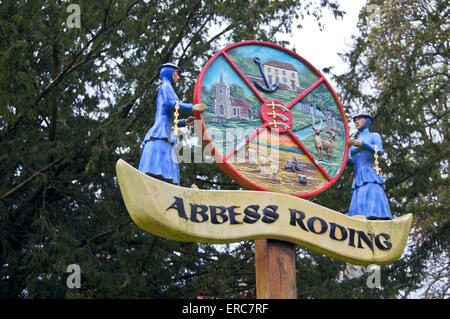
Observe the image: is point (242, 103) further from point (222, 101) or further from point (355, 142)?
point (355, 142)

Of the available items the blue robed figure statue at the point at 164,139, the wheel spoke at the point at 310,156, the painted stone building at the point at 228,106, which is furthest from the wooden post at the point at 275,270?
the painted stone building at the point at 228,106

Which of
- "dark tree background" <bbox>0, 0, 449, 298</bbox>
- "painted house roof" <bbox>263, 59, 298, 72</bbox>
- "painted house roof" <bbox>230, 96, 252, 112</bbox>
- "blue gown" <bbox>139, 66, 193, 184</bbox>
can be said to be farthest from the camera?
"dark tree background" <bbox>0, 0, 449, 298</bbox>

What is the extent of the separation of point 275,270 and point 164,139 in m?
1.50

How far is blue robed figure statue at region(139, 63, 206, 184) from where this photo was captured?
5.16 metres

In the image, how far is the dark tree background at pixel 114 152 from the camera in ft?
25.3

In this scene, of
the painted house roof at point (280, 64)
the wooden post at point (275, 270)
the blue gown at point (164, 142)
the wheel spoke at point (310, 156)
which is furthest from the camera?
the painted house roof at point (280, 64)

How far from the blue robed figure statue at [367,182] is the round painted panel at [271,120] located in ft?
0.53

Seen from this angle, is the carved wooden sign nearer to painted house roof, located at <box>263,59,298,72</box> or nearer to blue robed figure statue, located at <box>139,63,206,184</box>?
blue robed figure statue, located at <box>139,63,206,184</box>

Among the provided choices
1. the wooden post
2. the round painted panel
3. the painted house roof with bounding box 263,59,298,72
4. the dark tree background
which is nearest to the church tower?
the round painted panel

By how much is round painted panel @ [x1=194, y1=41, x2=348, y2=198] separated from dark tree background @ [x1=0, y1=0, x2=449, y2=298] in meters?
2.47

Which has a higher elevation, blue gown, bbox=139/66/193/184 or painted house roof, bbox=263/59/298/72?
painted house roof, bbox=263/59/298/72

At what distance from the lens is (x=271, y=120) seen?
19.2ft

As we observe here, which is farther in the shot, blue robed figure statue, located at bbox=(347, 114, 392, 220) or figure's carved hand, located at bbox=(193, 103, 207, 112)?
blue robed figure statue, located at bbox=(347, 114, 392, 220)

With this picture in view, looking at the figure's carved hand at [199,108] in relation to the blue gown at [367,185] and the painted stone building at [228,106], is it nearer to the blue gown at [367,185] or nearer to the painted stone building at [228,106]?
the painted stone building at [228,106]
